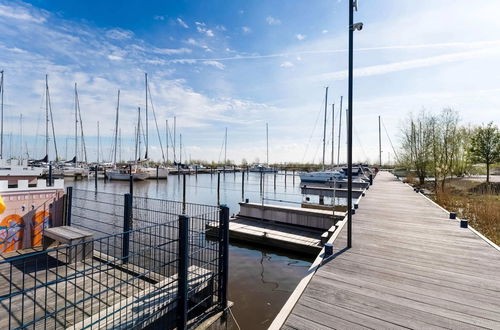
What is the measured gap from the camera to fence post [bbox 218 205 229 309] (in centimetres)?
494

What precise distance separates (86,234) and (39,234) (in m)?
2.60

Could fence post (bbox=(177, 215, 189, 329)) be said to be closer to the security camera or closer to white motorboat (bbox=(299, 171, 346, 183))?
the security camera

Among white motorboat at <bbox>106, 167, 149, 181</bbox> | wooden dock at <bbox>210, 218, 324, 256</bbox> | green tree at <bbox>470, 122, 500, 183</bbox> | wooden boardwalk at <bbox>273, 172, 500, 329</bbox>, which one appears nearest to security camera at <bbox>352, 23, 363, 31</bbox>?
wooden boardwalk at <bbox>273, 172, 500, 329</bbox>

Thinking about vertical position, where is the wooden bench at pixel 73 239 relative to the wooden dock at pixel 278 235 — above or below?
above

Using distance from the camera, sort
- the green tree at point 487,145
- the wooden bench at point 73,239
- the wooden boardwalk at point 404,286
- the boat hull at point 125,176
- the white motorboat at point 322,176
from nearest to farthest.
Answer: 1. the wooden boardwalk at point 404,286
2. the wooden bench at point 73,239
3. the green tree at point 487,145
4. the white motorboat at point 322,176
5. the boat hull at point 125,176

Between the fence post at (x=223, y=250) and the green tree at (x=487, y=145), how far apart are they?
28.3m

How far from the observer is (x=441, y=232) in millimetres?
6898

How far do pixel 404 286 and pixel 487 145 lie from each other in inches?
1099

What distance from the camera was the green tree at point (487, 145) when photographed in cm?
2283

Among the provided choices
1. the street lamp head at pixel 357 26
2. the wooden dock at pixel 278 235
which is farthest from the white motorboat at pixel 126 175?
the street lamp head at pixel 357 26

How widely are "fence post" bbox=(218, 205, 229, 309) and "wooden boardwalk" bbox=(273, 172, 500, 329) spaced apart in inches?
70.1

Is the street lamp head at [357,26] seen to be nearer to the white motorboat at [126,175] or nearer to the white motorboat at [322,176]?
the white motorboat at [322,176]

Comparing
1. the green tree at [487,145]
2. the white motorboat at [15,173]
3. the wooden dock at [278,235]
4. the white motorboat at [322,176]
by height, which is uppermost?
the green tree at [487,145]

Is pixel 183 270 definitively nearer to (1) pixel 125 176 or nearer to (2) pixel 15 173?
(2) pixel 15 173
